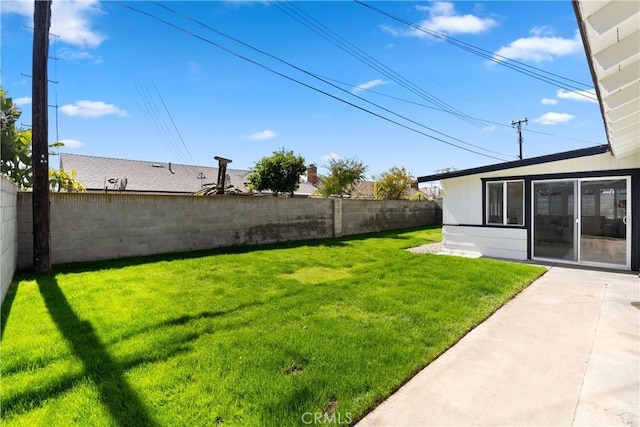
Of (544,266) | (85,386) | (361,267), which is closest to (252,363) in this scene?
(85,386)

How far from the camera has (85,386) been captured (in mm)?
2627

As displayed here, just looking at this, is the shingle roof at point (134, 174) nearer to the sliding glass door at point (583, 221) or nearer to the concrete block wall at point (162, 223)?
the concrete block wall at point (162, 223)

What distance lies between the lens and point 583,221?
334 inches

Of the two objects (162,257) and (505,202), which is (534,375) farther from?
(162,257)

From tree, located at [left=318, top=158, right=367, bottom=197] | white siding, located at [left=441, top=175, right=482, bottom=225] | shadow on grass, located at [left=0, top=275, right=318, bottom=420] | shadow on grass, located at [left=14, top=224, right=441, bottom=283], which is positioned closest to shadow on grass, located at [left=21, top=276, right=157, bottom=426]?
shadow on grass, located at [left=0, top=275, right=318, bottom=420]

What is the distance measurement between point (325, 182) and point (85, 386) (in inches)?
700

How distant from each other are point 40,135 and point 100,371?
5.86 meters

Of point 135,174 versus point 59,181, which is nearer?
point 59,181

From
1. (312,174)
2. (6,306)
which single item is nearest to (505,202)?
(6,306)

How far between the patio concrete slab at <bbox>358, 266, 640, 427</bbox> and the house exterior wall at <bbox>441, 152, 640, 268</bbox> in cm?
454

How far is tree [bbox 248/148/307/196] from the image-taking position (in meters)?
16.4

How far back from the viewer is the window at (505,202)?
9.43m

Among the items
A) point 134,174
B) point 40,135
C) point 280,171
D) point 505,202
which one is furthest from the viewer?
point 134,174

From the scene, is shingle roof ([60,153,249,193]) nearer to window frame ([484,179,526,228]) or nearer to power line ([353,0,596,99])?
power line ([353,0,596,99])
